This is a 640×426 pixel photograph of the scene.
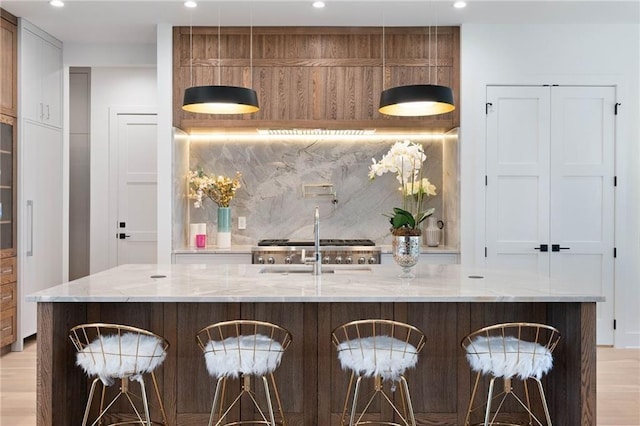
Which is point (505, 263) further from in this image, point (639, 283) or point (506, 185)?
point (639, 283)

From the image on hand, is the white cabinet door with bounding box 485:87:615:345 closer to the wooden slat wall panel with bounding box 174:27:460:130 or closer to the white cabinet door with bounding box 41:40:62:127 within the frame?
the wooden slat wall panel with bounding box 174:27:460:130

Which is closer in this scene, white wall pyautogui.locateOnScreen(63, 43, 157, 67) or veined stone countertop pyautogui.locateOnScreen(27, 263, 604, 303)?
veined stone countertop pyautogui.locateOnScreen(27, 263, 604, 303)

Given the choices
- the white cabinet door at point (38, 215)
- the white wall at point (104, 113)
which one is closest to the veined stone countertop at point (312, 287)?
the white cabinet door at point (38, 215)

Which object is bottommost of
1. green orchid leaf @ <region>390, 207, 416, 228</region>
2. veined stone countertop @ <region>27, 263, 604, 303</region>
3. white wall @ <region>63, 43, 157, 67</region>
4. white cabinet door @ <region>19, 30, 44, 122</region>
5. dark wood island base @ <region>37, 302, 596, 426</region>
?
dark wood island base @ <region>37, 302, 596, 426</region>

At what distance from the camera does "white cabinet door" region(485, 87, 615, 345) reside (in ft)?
17.1

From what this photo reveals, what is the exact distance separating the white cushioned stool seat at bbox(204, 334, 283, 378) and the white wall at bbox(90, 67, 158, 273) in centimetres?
475

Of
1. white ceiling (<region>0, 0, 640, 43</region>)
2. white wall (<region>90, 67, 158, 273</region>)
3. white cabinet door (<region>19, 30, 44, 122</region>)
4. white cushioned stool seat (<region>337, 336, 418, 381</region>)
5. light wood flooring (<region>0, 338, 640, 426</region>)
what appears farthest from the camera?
white wall (<region>90, 67, 158, 273</region>)

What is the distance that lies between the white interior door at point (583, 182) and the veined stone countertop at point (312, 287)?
75.8 inches

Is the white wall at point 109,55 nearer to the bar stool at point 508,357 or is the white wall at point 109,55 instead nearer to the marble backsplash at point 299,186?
the marble backsplash at point 299,186

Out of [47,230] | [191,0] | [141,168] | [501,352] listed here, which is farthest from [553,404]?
[141,168]

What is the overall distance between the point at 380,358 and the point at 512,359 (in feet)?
2.01

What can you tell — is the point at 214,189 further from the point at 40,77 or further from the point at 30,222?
the point at 40,77

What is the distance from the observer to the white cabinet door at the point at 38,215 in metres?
5.16

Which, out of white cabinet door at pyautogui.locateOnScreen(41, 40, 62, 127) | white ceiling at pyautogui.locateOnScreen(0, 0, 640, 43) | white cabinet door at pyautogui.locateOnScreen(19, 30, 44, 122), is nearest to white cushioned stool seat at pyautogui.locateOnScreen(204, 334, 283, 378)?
white ceiling at pyautogui.locateOnScreen(0, 0, 640, 43)
